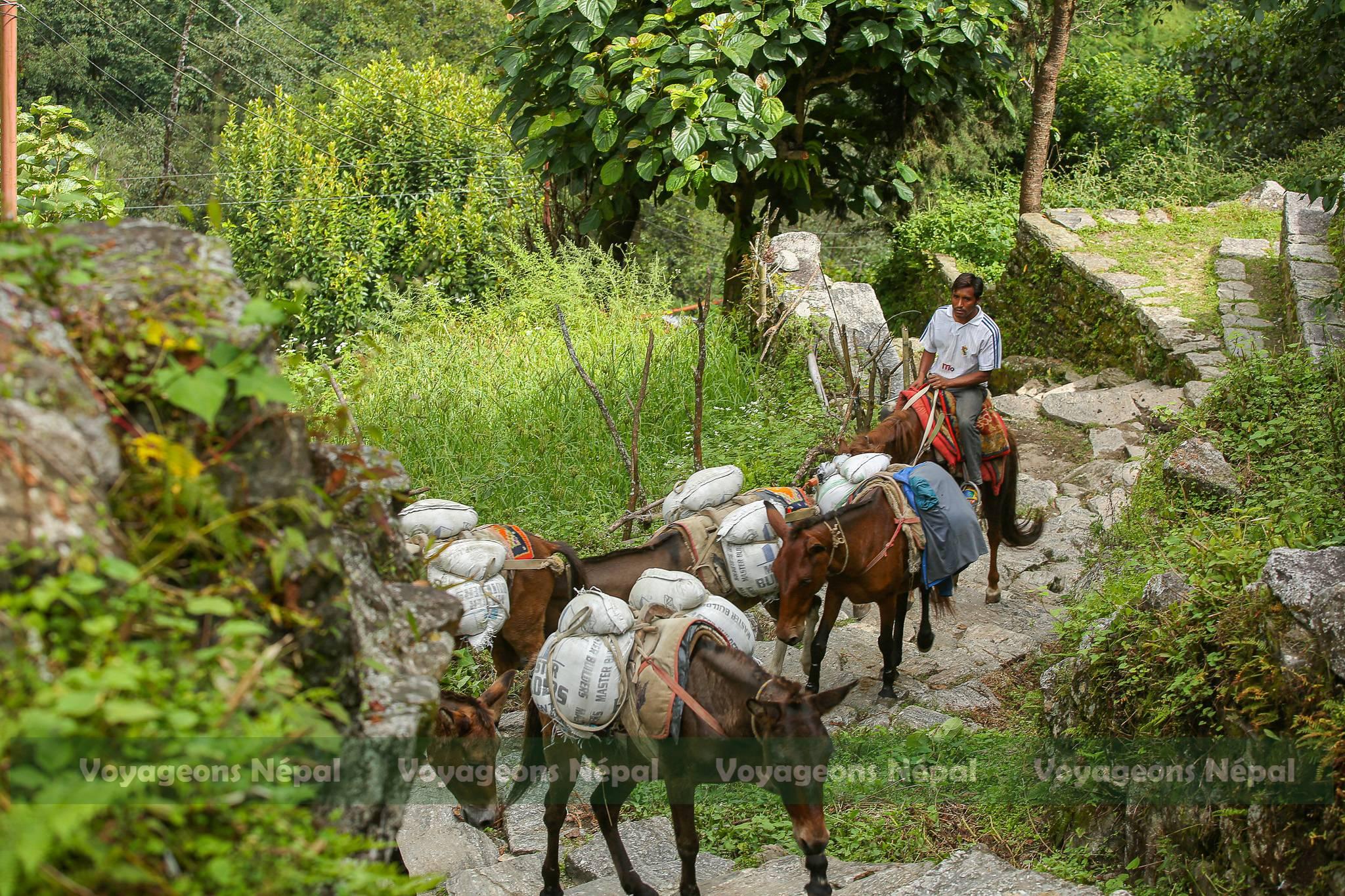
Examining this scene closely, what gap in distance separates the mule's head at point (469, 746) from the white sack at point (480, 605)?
14.0 inches

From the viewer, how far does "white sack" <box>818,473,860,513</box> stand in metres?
7.14

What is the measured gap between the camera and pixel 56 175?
804 centimetres

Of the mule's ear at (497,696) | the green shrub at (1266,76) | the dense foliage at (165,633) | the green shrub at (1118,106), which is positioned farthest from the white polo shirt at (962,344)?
the green shrub at (1118,106)

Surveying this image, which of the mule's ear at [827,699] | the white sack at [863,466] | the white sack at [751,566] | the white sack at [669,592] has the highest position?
the white sack at [863,466]

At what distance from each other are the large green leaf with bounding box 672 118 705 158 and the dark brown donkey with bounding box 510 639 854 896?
19.8ft

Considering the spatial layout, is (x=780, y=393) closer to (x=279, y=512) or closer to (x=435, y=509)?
(x=435, y=509)

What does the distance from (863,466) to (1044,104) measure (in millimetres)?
10100

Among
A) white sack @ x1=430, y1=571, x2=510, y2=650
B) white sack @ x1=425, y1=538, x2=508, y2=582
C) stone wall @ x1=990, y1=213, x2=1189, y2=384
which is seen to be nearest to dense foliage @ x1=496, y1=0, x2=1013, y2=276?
stone wall @ x1=990, y1=213, x2=1189, y2=384

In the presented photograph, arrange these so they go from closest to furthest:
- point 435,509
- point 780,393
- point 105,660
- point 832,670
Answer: point 105,660
point 435,509
point 832,670
point 780,393

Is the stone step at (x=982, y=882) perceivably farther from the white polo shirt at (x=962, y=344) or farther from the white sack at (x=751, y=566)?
the white polo shirt at (x=962, y=344)

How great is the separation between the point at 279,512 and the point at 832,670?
5.35 metres

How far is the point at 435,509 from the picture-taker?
20.3 feet

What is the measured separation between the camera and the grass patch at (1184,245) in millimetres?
12711

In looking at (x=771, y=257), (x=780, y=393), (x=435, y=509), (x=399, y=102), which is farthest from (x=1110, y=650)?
(x=399, y=102)
